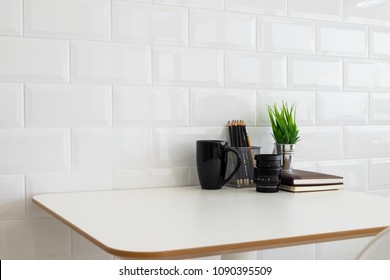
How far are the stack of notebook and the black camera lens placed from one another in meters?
0.04

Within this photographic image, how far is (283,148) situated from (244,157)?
0.15 m

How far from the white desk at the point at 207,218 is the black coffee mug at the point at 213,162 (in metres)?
0.03

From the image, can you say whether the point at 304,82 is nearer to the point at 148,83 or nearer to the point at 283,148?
the point at 283,148

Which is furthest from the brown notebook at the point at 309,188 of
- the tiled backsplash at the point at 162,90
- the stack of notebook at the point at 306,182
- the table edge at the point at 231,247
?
the table edge at the point at 231,247

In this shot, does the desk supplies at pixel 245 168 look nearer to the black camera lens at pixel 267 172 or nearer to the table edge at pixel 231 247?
the black camera lens at pixel 267 172

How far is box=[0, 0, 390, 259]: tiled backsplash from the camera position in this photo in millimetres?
1534

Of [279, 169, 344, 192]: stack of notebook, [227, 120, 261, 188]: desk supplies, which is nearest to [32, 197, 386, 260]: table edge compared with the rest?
[279, 169, 344, 192]: stack of notebook

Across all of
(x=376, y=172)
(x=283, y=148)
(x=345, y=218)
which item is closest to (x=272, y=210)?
(x=345, y=218)

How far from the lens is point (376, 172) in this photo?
6.95 feet

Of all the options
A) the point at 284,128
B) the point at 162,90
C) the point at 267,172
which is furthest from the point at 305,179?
the point at 162,90

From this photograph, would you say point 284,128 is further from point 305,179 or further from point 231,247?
point 231,247

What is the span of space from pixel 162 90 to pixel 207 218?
24.7 inches

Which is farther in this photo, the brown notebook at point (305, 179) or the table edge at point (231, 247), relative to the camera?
the brown notebook at point (305, 179)

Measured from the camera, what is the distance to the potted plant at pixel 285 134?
1.74 meters
